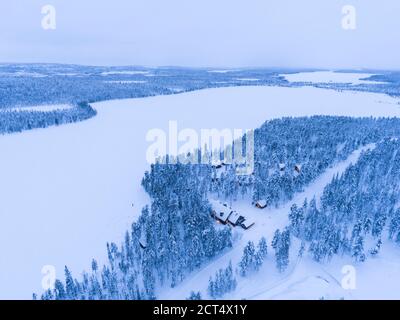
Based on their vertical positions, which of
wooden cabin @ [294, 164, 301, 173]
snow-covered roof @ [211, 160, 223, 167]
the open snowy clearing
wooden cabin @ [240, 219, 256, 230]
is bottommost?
the open snowy clearing

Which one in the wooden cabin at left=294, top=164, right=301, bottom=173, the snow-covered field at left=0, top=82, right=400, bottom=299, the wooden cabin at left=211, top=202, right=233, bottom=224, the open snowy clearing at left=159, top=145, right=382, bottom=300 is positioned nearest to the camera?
the open snowy clearing at left=159, top=145, right=382, bottom=300

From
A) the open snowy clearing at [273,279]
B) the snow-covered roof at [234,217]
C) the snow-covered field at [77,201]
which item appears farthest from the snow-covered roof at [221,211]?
the snow-covered field at [77,201]

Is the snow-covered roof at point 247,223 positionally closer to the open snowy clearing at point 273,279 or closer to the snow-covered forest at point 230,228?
the open snowy clearing at point 273,279

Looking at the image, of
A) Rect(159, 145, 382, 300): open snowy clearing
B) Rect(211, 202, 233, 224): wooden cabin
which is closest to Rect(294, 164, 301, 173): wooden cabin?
Rect(159, 145, 382, 300): open snowy clearing

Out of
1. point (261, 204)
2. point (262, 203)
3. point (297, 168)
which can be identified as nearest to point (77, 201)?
point (261, 204)

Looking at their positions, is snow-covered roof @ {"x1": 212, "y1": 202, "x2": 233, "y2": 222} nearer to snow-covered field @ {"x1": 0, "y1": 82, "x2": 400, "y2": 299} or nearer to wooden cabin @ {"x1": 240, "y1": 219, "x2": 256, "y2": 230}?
wooden cabin @ {"x1": 240, "y1": 219, "x2": 256, "y2": 230}

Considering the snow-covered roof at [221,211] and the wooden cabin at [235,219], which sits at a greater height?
the snow-covered roof at [221,211]

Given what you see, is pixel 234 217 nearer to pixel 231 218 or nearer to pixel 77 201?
pixel 231 218

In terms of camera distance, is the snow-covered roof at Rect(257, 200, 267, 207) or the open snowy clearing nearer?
the open snowy clearing
